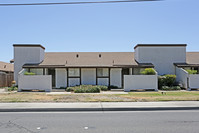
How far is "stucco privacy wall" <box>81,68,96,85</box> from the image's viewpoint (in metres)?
22.9

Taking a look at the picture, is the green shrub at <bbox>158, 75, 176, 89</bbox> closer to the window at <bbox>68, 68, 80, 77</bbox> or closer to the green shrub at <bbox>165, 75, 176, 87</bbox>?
the green shrub at <bbox>165, 75, 176, 87</bbox>

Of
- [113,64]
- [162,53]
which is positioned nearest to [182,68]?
[162,53]

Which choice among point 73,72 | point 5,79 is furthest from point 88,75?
point 5,79

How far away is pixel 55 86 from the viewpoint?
2327 cm

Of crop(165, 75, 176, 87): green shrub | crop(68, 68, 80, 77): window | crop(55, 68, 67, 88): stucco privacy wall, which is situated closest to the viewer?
crop(165, 75, 176, 87): green shrub

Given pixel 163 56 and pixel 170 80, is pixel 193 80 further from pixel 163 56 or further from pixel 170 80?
pixel 163 56

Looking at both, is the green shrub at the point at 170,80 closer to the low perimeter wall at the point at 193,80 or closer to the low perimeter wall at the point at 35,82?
the low perimeter wall at the point at 193,80

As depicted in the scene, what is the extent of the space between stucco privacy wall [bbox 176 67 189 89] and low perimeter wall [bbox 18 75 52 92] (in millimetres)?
14505

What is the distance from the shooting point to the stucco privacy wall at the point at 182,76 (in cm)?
2109

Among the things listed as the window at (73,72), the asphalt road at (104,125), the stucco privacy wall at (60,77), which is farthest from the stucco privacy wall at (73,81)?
the asphalt road at (104,125)

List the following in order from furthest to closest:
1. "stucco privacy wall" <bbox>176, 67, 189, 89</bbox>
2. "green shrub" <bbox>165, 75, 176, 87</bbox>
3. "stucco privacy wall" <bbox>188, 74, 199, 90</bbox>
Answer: "green shrub" <bbox>165, 75, 176, 87</bbox> < "stucco privacy wall" <bbox>176, 67, 189, 89</bbox> < "stucco privacy wall" <bbox>188, 74, 199, 90</bbox>

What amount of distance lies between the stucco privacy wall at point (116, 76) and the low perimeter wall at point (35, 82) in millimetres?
7349

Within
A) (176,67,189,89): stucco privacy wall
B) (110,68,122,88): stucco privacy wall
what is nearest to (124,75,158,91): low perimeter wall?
(110,68,122,88): stucco privacy wall

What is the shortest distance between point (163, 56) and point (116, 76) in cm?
641
